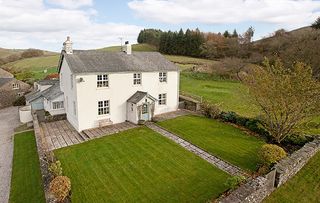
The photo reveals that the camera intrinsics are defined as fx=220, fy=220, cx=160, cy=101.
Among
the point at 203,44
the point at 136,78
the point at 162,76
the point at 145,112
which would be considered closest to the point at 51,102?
the point at 136,78

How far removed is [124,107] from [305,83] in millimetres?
16756

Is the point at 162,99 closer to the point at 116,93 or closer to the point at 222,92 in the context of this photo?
the point at 116,93

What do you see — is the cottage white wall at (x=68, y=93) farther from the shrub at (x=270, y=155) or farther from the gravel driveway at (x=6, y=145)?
the shrub at (x=270, y=155)

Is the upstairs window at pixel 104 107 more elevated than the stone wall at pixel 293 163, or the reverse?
the upstairs window at pixel 104 107

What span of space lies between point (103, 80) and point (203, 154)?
12218 mm

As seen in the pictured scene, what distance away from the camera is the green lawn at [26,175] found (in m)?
13.4

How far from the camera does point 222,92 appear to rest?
38.3m

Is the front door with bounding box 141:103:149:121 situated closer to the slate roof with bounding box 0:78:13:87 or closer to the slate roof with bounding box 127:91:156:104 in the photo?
the slate roof with bounding box 127:91:156:104

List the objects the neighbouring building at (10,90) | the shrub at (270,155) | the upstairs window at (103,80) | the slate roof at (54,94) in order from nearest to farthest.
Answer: the shrub at (270,155) < the upstairs window at (103,80) < the slate roof at (54,94) < the neighbouring building at (10,90)

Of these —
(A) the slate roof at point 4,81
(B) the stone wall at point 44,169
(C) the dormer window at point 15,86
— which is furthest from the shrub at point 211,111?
(A) the slate roof at point 4,81

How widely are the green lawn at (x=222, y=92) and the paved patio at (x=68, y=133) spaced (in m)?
12.8

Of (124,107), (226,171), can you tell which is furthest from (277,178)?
(124,107)

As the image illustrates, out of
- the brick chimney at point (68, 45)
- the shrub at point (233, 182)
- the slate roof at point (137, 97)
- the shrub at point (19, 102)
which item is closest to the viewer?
the shrub at point (233, 182)

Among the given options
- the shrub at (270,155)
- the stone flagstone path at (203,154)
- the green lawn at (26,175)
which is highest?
the shrub at (270,155)
